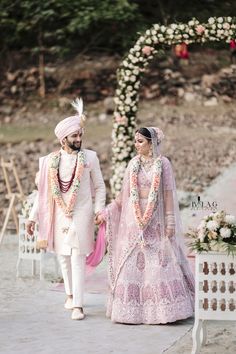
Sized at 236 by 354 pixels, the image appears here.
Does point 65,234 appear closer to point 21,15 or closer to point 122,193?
point 122,193

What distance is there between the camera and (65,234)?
8.26m

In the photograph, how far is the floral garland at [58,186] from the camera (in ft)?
26.9

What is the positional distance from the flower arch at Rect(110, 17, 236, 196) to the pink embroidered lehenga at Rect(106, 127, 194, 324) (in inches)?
166

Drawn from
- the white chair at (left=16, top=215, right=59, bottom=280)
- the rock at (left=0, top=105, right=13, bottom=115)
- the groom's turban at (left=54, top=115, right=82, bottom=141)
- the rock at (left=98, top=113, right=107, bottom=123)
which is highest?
the groom's turban at (left=54, top=115, right=82, bottom=141)

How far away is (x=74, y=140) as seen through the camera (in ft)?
27.1

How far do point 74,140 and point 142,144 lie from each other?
0.59 metres

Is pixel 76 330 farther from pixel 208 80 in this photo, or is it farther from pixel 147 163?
pixel 208 80

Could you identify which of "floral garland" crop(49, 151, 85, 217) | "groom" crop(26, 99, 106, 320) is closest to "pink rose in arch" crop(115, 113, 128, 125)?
"groom" crop(26, 99, 106, 320)

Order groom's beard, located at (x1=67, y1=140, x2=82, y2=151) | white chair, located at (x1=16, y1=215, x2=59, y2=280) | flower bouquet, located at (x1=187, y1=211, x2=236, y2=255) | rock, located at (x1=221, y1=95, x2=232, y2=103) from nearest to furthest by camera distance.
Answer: flower bouquet, located at (x1=187, y1=211, x2=236, y2=255) → groom's beard, located at (x1=67, y1=140, x2=82, y2=151) → white chair, located at (x1=16, y1=215, x2=59, y2=280) → rock, located at (x1=221, y1=95, x2=232, y2=103)

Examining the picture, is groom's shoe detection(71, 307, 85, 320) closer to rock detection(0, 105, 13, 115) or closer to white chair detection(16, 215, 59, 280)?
white chair detection(16, 215, 59, 280)

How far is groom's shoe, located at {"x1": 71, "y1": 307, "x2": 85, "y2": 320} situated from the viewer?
8102 millimetres

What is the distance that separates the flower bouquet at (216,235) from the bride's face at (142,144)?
1191 millimetres

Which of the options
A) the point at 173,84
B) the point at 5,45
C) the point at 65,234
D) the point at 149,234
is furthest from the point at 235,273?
the point at 5,45

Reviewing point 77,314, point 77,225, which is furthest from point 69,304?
point 77,225
